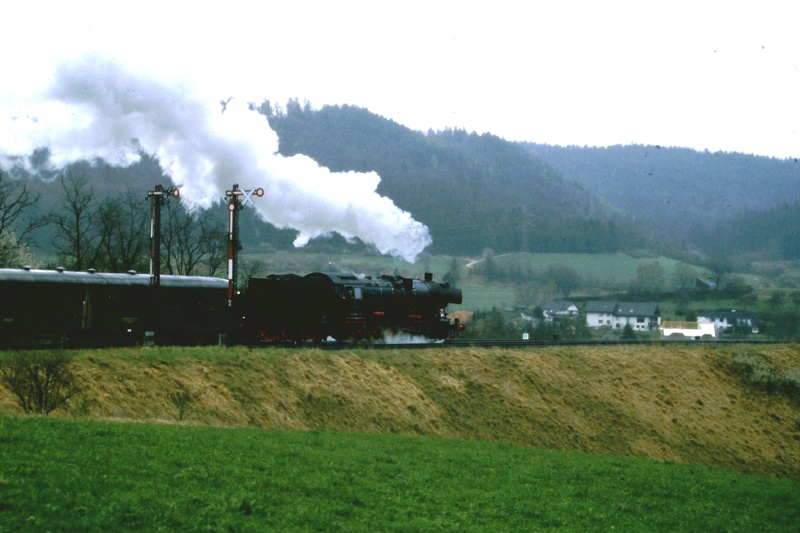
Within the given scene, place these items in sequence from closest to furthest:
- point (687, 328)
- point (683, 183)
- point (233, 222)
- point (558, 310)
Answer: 1. point (233, 222)
2. point (687, 328)
3. point (558, 310)
4. point (683, 183)

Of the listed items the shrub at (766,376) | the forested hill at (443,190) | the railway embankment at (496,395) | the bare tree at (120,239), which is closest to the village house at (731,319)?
the forested hill at (443,190)

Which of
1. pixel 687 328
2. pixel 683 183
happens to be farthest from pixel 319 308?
pixel 683 183

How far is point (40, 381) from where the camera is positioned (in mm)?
19391

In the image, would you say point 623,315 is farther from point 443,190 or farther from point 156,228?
point 156,228

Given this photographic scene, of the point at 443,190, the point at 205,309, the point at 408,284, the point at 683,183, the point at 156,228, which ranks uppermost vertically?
the point at 683,183

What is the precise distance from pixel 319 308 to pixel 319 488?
23.4 metres

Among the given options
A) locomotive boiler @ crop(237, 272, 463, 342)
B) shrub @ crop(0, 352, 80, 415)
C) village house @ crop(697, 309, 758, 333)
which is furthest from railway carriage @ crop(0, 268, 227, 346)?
village house @ crop(697, 309, 758, 333)

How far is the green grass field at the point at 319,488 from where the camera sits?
1069cm

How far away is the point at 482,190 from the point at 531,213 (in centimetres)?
852

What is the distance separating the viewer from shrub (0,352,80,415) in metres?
19.0

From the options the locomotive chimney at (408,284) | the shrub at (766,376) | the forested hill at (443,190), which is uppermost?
the forested hill at (443,190)

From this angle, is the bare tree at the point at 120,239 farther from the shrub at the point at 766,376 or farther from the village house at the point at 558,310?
the shrub at the point at 766,376

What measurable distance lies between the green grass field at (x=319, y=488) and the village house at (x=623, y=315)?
57.9 metres

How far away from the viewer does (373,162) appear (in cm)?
10931
